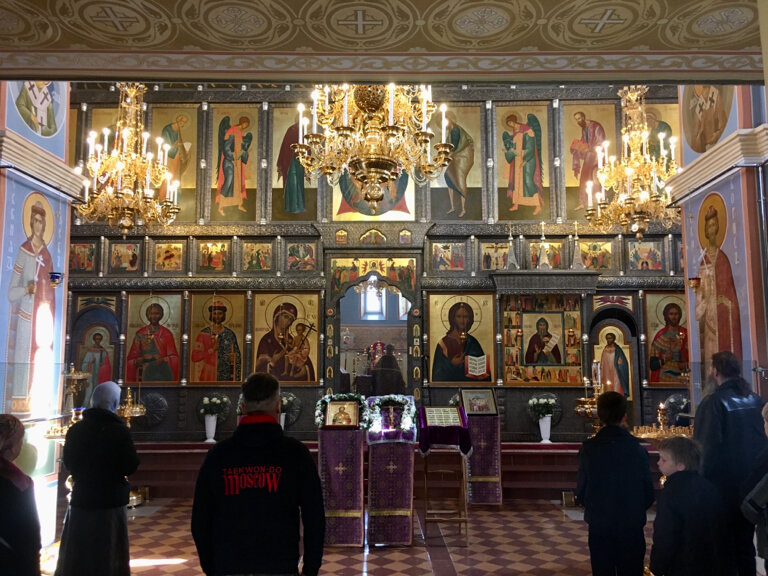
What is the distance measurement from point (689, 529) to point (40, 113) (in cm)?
717

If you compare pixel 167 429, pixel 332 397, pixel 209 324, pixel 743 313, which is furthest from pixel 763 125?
pixel 167 429

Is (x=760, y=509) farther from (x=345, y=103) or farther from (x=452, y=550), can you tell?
(x=345, y=103)

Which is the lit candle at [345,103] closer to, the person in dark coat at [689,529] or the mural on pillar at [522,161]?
the person in dark coat at [689,529]

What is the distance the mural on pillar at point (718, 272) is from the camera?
637 cm

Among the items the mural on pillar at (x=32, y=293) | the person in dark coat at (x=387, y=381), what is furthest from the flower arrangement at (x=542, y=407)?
the mural on pillar at (x=32, y=293)

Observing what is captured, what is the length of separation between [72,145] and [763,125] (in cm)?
1267

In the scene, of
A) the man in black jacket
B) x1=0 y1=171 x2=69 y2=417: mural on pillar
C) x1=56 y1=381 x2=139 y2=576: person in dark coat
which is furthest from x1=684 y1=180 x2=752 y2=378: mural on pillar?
x1=0 y1=171 x2=69 y2=417: mural on pillar

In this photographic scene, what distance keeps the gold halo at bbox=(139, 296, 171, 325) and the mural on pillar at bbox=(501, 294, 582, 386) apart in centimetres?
675

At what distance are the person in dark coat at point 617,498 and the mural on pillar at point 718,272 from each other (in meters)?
2.97

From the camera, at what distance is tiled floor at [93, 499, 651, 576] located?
6230mm

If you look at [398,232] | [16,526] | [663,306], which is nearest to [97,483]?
[16,526]

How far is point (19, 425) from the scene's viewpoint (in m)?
3.03

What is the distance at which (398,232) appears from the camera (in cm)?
1311

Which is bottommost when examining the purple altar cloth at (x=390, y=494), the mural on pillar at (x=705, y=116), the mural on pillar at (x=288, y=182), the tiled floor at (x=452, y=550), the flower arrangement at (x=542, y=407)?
the tiled floor at (x=452, y=550)
